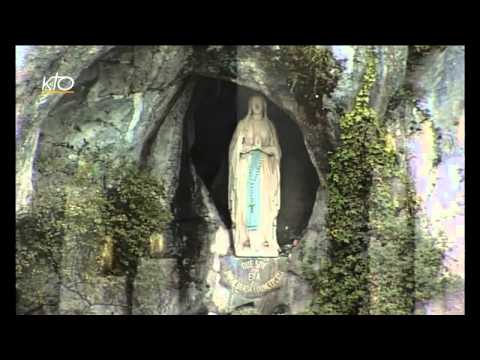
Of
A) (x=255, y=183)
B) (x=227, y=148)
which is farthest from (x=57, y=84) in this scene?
(x=255, y=183)

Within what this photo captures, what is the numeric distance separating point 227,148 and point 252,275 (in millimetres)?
1370

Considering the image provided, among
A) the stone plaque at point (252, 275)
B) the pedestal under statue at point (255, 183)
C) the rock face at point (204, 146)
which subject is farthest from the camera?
the pedestal under statue at point (255, 183)

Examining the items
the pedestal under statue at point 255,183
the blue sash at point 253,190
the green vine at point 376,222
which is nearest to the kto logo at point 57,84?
the pedestal under statue at point 255,183

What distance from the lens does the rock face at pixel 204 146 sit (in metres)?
8.87

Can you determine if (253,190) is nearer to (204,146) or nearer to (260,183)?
(260,183)

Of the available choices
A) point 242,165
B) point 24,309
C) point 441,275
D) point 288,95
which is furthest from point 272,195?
point 24,309

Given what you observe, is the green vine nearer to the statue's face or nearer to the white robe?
the white robe

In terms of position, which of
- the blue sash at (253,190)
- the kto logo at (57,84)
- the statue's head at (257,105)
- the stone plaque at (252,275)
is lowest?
the stone plaque at (252,275)

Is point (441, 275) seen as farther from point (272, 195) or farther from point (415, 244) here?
point (272, 195)

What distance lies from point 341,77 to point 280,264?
2049 mm

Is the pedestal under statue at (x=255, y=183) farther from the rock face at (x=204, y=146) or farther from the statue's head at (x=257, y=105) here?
the rock face at (x=204, y=146)

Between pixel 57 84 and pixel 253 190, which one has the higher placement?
pixel 57 84

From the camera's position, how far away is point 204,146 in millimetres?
9398

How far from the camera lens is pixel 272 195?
9359 millimetres
